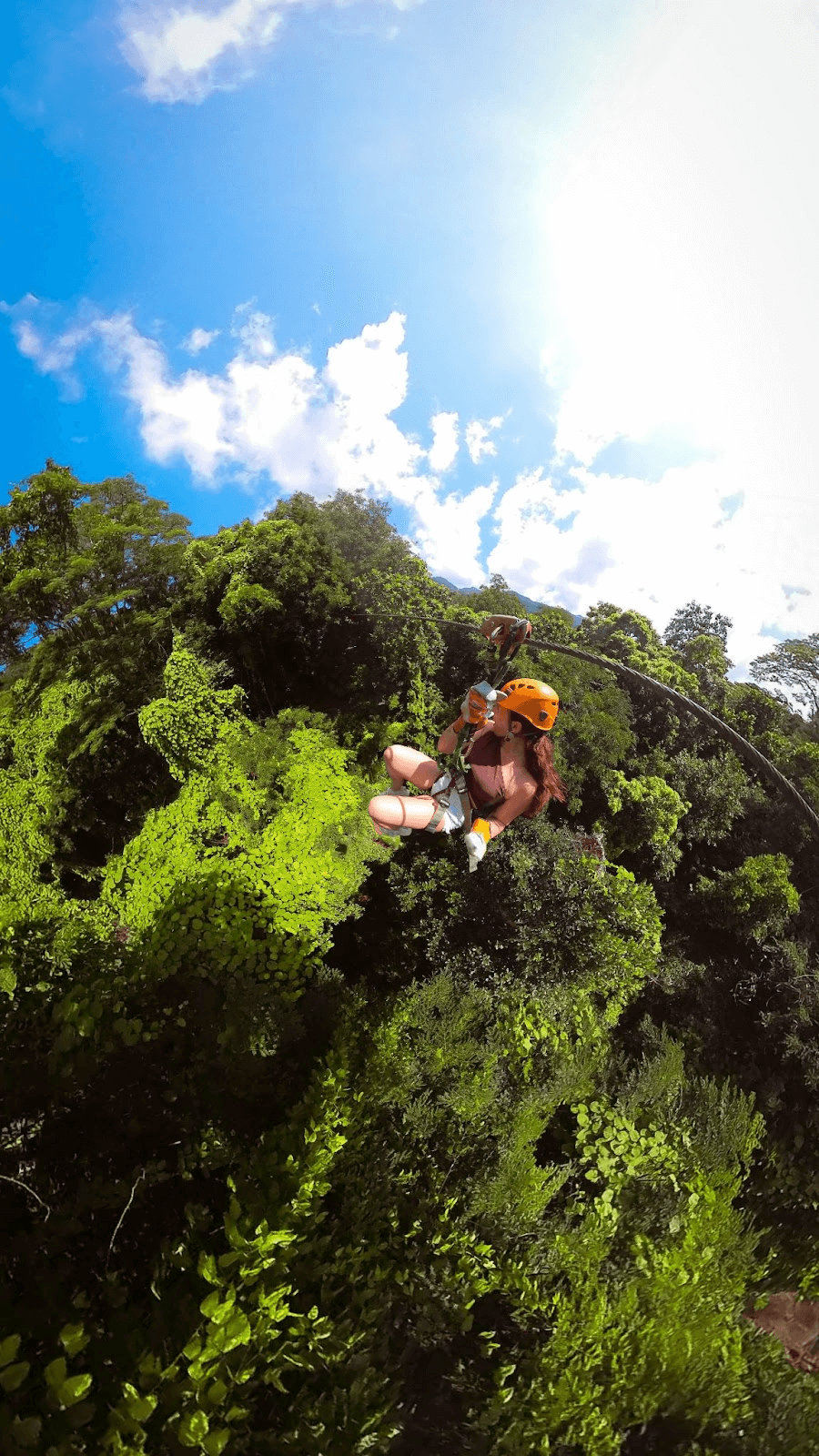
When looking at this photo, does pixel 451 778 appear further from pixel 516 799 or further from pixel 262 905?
pixel 262 905

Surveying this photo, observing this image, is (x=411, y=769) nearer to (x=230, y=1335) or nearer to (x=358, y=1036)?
(x=230, y=1335)

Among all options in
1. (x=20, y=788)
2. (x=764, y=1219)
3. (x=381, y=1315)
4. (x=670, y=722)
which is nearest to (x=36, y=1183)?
(x=381, y=1315)

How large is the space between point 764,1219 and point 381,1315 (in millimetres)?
5170

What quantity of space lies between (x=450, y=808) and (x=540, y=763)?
729 millimetres

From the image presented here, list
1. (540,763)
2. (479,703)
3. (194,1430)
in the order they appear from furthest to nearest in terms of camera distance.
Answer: (540,763) < (479,703) < (194,1430)

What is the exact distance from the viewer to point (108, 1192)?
3922mm

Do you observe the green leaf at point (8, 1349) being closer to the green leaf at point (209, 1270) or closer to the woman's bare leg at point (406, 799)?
the green leaf at point (209, 1270)

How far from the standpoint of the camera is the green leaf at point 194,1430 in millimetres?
2340

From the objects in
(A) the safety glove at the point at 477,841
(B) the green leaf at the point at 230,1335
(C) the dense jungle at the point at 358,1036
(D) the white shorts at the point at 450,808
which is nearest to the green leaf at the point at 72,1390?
(C) the dense jungle at the point at 358,1036

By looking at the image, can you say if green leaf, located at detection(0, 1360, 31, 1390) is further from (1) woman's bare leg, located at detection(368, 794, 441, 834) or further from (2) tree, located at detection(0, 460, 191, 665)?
(2) tree, located at detection(0, 460, 191, 665)

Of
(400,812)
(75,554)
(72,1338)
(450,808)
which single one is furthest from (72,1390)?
(75,554)

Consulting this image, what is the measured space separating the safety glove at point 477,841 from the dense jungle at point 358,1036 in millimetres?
2668

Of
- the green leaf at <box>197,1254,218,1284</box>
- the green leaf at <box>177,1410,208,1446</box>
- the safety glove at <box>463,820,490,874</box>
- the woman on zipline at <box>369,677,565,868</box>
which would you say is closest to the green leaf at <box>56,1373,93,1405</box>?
the green leaf at <box>177,1410,208,1446</box>

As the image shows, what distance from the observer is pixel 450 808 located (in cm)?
416
